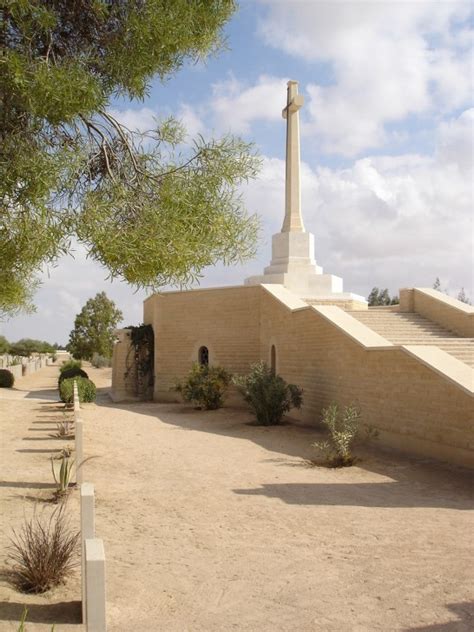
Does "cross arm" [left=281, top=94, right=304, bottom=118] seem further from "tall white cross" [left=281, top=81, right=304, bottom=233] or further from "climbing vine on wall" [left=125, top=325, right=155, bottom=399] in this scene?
"climbing vine on wall" [left=125, top=325, right=155, bottom=399]

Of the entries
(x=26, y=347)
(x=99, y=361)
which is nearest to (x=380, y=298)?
(x=99, y=361)

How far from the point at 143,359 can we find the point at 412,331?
435 inches

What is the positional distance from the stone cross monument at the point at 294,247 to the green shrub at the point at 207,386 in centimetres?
340

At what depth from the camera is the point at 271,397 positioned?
1476 centimetres

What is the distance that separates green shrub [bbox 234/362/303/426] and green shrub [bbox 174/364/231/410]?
3134 mm

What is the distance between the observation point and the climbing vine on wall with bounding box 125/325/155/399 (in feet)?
77.7

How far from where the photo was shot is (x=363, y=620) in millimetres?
4516

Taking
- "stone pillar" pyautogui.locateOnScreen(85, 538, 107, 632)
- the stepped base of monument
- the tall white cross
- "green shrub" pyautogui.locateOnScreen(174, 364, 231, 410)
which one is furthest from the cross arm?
"stone pillar" pyautogui.locateOnScreen(85, 538, 107, 632)

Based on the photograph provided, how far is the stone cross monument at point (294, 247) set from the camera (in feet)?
65.5

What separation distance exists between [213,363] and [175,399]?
265cm

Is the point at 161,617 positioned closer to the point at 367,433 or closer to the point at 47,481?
the point at 47,481

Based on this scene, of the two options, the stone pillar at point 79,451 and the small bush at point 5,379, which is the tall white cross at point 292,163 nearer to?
the stone pillar at point 79,451

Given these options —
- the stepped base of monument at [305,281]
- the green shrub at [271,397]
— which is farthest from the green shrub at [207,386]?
the stepped base of monument at [305,281]

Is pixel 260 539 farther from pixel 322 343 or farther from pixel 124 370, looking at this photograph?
pixel 124 370
